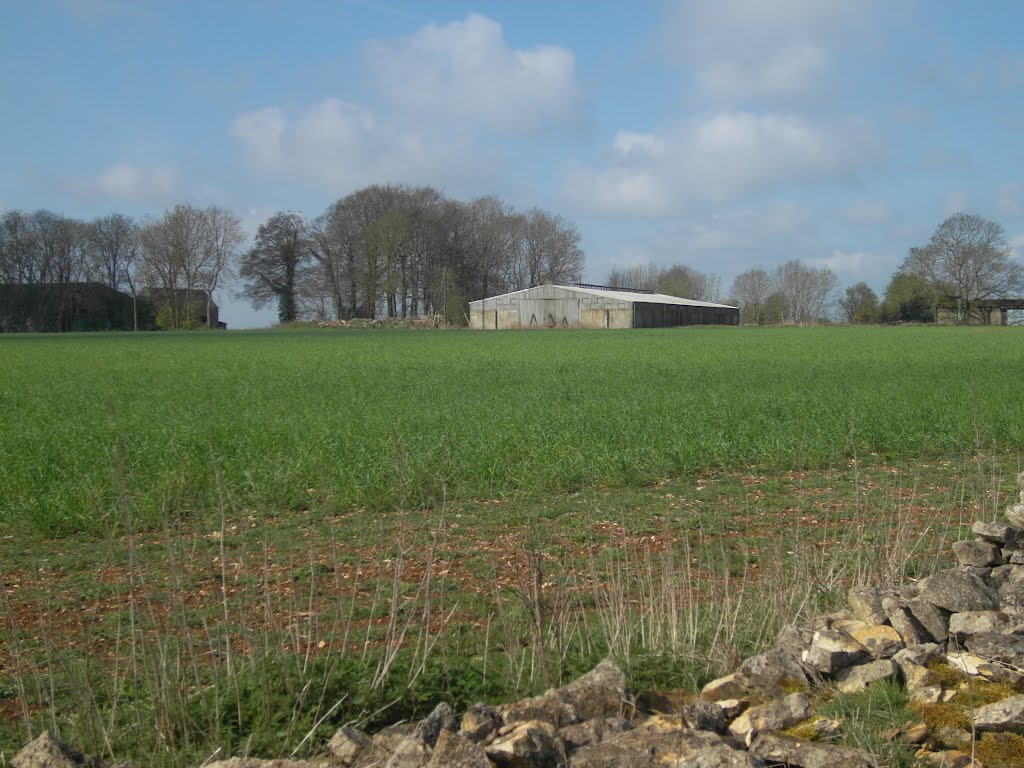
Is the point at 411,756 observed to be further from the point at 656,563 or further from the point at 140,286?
the point at 140,286

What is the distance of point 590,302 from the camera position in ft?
314

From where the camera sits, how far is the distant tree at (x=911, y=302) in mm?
106562

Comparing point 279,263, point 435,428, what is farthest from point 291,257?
point 435,428

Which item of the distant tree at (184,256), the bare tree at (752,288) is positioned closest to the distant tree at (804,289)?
the bare tree at (752,288)

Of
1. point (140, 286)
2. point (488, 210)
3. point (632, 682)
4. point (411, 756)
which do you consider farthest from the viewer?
point (488, 210)

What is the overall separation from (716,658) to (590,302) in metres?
91.0

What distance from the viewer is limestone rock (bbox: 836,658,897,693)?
502 centimetres

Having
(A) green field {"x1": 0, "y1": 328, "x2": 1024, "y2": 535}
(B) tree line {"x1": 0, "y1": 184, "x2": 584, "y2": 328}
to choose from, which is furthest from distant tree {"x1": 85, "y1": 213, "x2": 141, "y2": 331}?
(A) green field {"x1": 0, "y1": 328, "x2": 1024, "y2": 535}

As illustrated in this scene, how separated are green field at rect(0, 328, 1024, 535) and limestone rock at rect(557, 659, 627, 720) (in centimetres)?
193

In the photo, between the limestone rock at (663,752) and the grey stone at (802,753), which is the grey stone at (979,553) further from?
the limestone rock at (663,752)

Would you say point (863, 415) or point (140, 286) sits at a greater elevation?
point (140, 286)

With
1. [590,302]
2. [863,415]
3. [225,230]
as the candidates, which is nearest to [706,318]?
[590,302]

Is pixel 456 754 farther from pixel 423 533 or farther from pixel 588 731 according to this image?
pixel 423 533

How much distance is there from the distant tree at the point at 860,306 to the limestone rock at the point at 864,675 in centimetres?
10942
